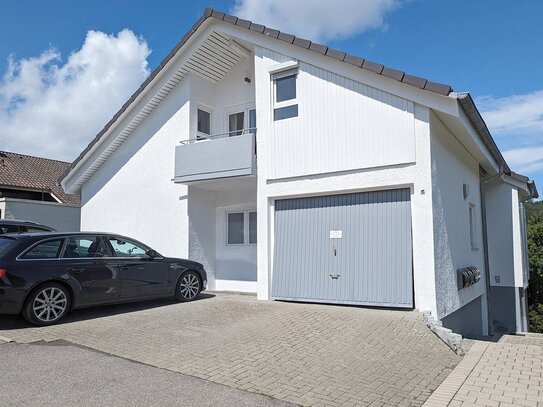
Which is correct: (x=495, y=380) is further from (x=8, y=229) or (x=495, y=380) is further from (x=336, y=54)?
(x=8, y=229)

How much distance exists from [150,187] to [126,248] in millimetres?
4430

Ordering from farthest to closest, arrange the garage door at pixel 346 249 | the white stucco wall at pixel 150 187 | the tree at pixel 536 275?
1. the tree at pixel 536 275
2. the white stucco wall at pixel 150 187
3. the garage door at pixel 346 249

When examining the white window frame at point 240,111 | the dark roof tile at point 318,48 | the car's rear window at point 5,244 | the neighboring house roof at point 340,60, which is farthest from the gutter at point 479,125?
the car's rear window at point 5,244

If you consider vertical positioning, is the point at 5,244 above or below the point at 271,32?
below

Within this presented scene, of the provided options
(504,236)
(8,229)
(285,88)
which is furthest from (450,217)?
(8,229)

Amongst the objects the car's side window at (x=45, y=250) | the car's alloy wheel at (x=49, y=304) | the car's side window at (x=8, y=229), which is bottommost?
the car's alloy wheel at (x=49, y=304)

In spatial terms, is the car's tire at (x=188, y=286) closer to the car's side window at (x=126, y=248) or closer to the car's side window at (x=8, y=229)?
the car's side window at (x=126, y=248)

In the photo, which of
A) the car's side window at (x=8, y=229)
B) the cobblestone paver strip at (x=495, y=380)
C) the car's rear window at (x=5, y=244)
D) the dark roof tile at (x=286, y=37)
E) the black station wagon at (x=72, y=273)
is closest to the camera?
the cobblestone paver strip at (x=495, y=380)

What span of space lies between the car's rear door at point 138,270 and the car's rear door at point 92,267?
17cm

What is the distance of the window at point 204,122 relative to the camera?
1304cm

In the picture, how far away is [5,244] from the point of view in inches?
289

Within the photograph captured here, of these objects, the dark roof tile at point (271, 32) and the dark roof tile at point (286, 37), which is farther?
the dark roof tile at point (271, 32)

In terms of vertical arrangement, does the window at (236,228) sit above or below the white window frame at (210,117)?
below

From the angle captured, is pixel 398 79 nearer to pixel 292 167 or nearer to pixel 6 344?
pixel 292 167
